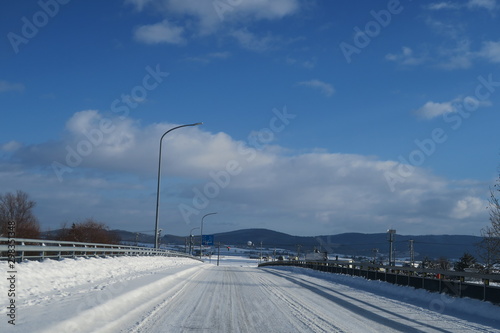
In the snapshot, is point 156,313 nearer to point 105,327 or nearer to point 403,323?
point 105,327

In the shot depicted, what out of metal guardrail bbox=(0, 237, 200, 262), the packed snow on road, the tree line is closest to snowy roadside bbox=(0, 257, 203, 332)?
the packed snow on road

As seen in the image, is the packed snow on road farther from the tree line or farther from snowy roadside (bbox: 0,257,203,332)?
the tree line

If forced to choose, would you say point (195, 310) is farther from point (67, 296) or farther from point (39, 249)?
point (39, 249)

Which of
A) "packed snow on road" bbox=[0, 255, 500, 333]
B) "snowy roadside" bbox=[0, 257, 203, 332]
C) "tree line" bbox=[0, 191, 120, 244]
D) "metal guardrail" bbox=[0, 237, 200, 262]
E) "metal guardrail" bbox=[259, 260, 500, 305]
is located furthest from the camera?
"tree line" bbox=[0, 191, 120, 244]

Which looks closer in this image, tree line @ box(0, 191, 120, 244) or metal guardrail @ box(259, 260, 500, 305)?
metal guardrail @ box(259, 260, 500, 305)

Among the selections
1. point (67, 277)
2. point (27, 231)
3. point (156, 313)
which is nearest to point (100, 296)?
point (156, 313)

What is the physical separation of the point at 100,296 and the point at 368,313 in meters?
7.41

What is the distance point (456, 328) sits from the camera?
11.7 m

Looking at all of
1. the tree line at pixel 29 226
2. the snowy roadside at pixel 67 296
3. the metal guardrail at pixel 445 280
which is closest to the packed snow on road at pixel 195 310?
the snowy roadside at pixel 67 296

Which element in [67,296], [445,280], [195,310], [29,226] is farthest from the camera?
[29,226]

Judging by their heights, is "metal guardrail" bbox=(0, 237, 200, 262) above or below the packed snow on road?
above

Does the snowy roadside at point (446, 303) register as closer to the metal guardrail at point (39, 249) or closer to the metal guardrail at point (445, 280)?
the metal guardrail at point (445, 280)

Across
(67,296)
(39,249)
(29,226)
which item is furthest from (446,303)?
(29,226)

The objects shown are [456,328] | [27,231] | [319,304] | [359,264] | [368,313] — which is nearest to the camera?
[456,328]
